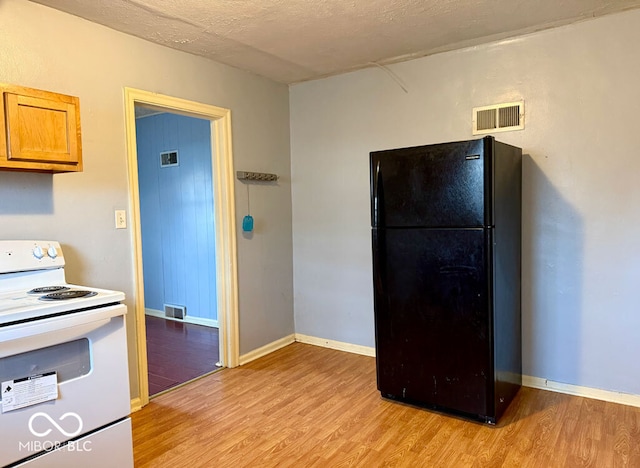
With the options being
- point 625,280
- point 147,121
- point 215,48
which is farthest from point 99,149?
point 625,280

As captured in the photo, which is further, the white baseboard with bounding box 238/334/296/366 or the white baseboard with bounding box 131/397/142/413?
the white baseboard with bounding box 238/334/296/366

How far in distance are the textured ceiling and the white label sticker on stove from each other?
184cm

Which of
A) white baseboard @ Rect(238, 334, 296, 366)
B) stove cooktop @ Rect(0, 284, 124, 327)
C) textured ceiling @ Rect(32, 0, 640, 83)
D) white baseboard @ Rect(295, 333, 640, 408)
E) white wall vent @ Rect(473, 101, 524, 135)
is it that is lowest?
white baseboard @ Rect(295, 333, 640, 408)

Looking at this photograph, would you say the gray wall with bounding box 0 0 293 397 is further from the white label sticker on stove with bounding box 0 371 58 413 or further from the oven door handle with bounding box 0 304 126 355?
the white label sticker on stove with bounding box 0 371 58 413

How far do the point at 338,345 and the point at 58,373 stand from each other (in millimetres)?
2436

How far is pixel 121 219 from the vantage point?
2.64 meters

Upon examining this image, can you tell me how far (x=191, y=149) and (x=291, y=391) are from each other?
2.91 meters

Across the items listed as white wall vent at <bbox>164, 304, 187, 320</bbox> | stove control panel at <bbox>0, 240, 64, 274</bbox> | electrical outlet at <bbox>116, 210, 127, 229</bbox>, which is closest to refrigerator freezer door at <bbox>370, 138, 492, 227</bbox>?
electrical outlet at <bbox>116, 210, 127, 229</bbox>

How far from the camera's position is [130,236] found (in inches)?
106

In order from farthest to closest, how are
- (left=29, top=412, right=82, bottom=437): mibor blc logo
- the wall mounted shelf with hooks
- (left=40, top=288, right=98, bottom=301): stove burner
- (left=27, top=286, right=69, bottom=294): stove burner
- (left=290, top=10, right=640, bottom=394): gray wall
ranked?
the wall mounted shelf with hooks
(left=290, top=10, right=640, bottom=394): gray wall
(left=27, top=286, right=69, bottom=294): stove burner
(left=40, top=288, right=98, bottom=301): stove burner
(left=29, top=412, right=82, bottom=437): mibor blc logo

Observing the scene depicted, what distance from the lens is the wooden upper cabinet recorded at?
1892mm

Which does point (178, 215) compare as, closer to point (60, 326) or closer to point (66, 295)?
point (66, 295)

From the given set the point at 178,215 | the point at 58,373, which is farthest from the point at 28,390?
the point at 178,215

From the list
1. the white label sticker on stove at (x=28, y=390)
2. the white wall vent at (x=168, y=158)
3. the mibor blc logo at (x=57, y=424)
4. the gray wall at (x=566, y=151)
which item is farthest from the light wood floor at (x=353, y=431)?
the white wall vent at (x=168, y=158)
